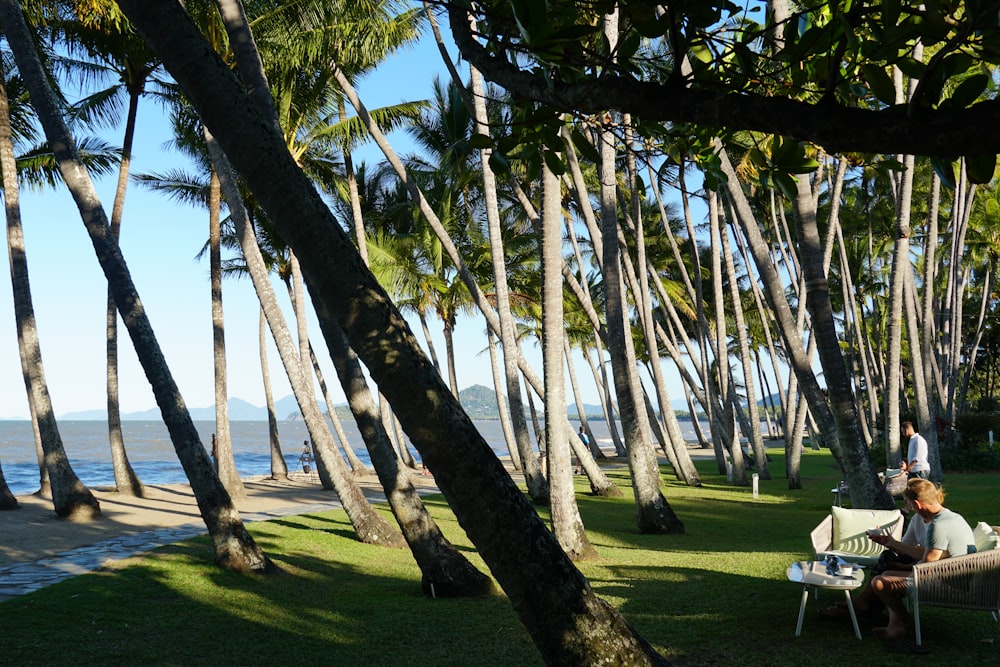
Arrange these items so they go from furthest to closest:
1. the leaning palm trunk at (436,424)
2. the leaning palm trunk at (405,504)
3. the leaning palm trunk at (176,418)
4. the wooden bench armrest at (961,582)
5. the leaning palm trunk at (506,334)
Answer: the leaning palm trunk at (506,334), the leaning palm trunk at (176,418), the leaning palm trunk at (405,504), the wooden bench armrest at (961,582), the leaning palm trunk at (436,424)

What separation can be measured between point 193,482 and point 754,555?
629cm

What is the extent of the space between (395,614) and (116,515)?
9.57m

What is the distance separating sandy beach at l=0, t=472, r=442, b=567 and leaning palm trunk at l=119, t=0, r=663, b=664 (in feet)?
27.2

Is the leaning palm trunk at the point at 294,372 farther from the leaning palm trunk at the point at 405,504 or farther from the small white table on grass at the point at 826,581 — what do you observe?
the small white table on grass at the point at 826,581

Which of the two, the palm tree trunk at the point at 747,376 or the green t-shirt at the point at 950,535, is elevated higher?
the palm tree trunk at the point at 747,376

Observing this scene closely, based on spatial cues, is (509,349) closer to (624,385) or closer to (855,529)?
(624,385)

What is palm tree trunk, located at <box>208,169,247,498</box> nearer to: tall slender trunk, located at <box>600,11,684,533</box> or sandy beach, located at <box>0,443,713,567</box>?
sandy beach, located at <box>0,443,713,567</box>

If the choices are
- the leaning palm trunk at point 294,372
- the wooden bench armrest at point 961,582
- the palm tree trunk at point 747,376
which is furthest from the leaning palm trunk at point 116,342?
the wooden bench armrest at point 961,582

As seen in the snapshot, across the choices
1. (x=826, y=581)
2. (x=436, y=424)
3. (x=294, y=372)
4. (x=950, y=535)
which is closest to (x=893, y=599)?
(x=826, y=581)

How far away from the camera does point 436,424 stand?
128 inches

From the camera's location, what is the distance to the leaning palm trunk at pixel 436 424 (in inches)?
126

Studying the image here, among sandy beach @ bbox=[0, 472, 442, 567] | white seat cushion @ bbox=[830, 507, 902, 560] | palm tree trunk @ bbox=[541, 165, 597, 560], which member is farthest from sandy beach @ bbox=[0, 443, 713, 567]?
white seat cushion @ bbox=[830, 507, 902, 560]

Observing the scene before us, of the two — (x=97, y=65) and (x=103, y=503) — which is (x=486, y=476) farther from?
(x=97, y=65)

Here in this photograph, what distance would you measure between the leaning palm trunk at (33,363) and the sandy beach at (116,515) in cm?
38
